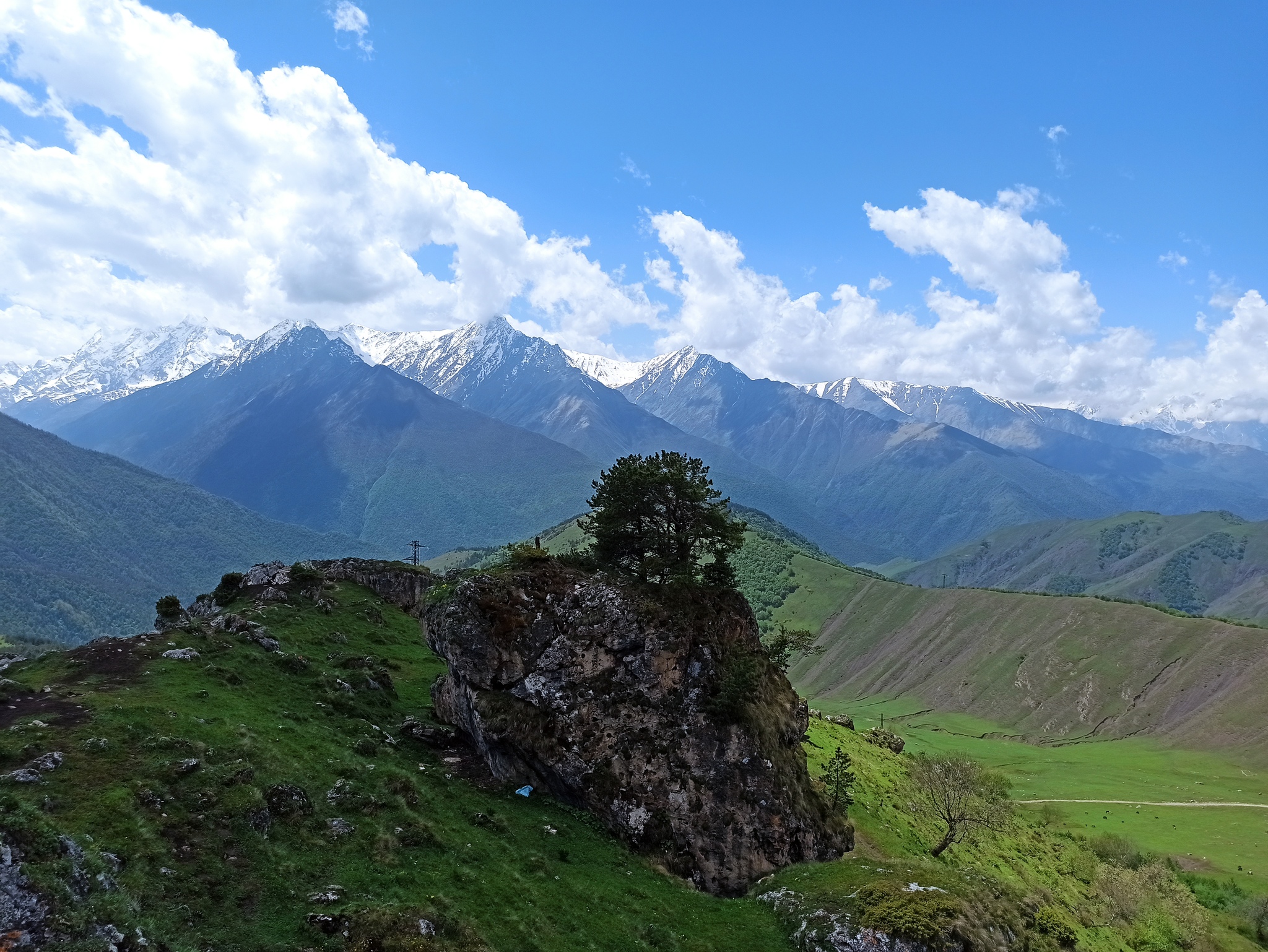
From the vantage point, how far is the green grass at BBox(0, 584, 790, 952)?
23266mm

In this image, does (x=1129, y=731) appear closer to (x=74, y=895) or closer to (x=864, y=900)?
(x=864, y=900)

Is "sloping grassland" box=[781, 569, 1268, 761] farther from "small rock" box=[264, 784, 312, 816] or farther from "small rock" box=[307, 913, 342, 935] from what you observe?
"small rock" box=[307, 913, 342, 935]

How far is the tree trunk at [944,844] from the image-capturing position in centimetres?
5584

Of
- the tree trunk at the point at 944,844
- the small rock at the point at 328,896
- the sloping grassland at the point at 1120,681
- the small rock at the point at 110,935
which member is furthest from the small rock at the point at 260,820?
the sloping grassland at the point at 1120,681

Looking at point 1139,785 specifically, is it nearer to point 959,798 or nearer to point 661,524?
point 959,798

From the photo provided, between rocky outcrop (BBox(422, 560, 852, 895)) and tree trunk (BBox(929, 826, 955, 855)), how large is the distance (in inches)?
556

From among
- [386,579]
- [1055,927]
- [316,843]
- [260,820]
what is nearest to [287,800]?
[260,820]

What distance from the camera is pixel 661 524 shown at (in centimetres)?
5053

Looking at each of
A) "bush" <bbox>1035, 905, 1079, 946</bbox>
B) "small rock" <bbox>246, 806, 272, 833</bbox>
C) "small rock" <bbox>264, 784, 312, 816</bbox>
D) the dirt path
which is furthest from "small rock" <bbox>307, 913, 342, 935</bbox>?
the dirt path

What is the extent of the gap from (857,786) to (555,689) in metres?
38.3

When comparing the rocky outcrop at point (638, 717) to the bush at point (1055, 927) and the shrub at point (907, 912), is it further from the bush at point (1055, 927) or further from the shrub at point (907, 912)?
the bush at point (1055, 927)

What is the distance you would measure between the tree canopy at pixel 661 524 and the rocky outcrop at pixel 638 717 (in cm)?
298

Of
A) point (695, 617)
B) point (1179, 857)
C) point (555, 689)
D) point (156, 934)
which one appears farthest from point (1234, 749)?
point (156, 934)

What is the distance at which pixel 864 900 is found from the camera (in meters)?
32.8
